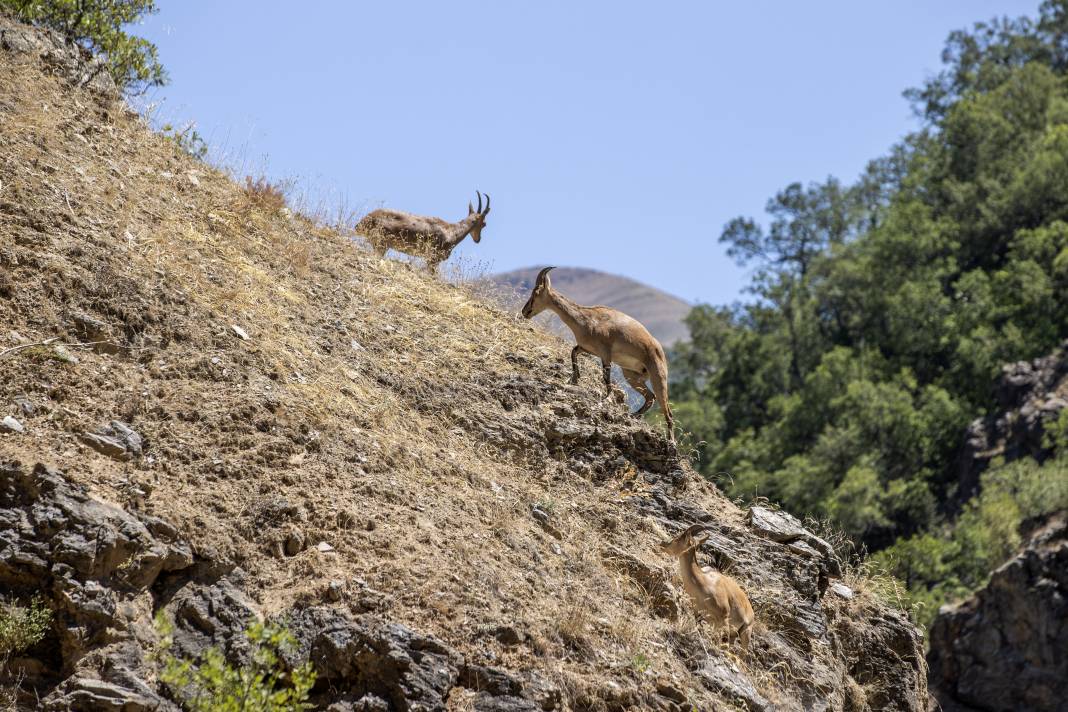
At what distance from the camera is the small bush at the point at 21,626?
24.2ft

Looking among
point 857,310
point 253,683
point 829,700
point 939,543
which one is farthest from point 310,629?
point 857,310

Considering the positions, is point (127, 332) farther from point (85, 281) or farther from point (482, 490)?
point (482, 490)

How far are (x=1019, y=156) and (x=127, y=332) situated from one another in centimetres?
5705

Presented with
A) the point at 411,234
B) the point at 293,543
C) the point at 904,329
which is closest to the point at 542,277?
the point at 411,234

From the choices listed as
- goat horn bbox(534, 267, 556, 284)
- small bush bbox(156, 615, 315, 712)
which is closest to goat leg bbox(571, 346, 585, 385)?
goat horn bbox(534, 267, 556, 284)

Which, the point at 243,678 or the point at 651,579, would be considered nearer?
the point at 243,678

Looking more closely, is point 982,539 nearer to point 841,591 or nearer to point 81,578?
point 841,591

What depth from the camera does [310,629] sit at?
8.20 m

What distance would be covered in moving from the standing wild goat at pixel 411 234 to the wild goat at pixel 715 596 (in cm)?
611

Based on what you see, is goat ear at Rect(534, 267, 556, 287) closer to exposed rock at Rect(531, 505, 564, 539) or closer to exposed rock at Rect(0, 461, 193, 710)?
exposed rock at Rect(531, 505, 564, 539)

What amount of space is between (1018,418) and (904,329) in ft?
36.6

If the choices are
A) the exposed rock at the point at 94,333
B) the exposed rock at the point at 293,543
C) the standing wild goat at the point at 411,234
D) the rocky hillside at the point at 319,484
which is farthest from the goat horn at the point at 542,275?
the exposed rock at the point at 293,543

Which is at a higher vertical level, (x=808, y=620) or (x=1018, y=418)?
(x=1018, y=418)

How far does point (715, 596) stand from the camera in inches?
416
